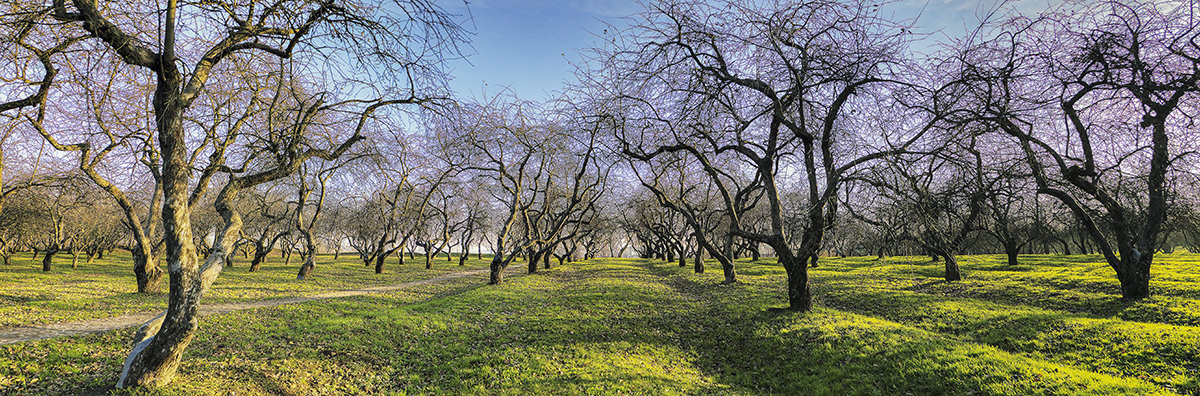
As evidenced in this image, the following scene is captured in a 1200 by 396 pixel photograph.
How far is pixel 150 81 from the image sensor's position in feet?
22.7

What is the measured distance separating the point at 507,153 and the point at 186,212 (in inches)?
753

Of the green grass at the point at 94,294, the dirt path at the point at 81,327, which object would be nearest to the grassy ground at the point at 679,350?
the dirt path at the point at 81,327

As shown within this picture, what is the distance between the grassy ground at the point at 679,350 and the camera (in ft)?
24.7

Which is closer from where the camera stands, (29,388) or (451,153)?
(29,388)

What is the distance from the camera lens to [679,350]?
11258mm

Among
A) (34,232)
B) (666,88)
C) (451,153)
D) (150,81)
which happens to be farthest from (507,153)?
(34,232)

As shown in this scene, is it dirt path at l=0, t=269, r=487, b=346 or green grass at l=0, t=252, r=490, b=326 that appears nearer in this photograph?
dirt path at l=0, t=269, r=487, b=346

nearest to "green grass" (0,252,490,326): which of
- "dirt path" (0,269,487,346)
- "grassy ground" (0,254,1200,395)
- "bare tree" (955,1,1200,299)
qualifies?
"dirt path" (0,269,487,346)

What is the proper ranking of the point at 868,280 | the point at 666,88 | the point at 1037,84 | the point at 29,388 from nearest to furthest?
the point at 29,388
the point at 666,88
the point at 1037,84
the point at 868,280

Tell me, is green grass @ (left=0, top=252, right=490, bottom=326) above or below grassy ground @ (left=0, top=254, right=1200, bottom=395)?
above

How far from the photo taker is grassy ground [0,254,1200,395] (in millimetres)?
7516

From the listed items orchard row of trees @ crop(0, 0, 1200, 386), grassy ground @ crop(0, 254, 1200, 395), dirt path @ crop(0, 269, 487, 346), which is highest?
orchard row of trees @ crop(0, 0, 1200, 386)

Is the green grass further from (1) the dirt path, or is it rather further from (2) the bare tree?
(2) the bare tree

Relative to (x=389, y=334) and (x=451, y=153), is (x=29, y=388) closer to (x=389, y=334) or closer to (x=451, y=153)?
(x=389, y=334)
